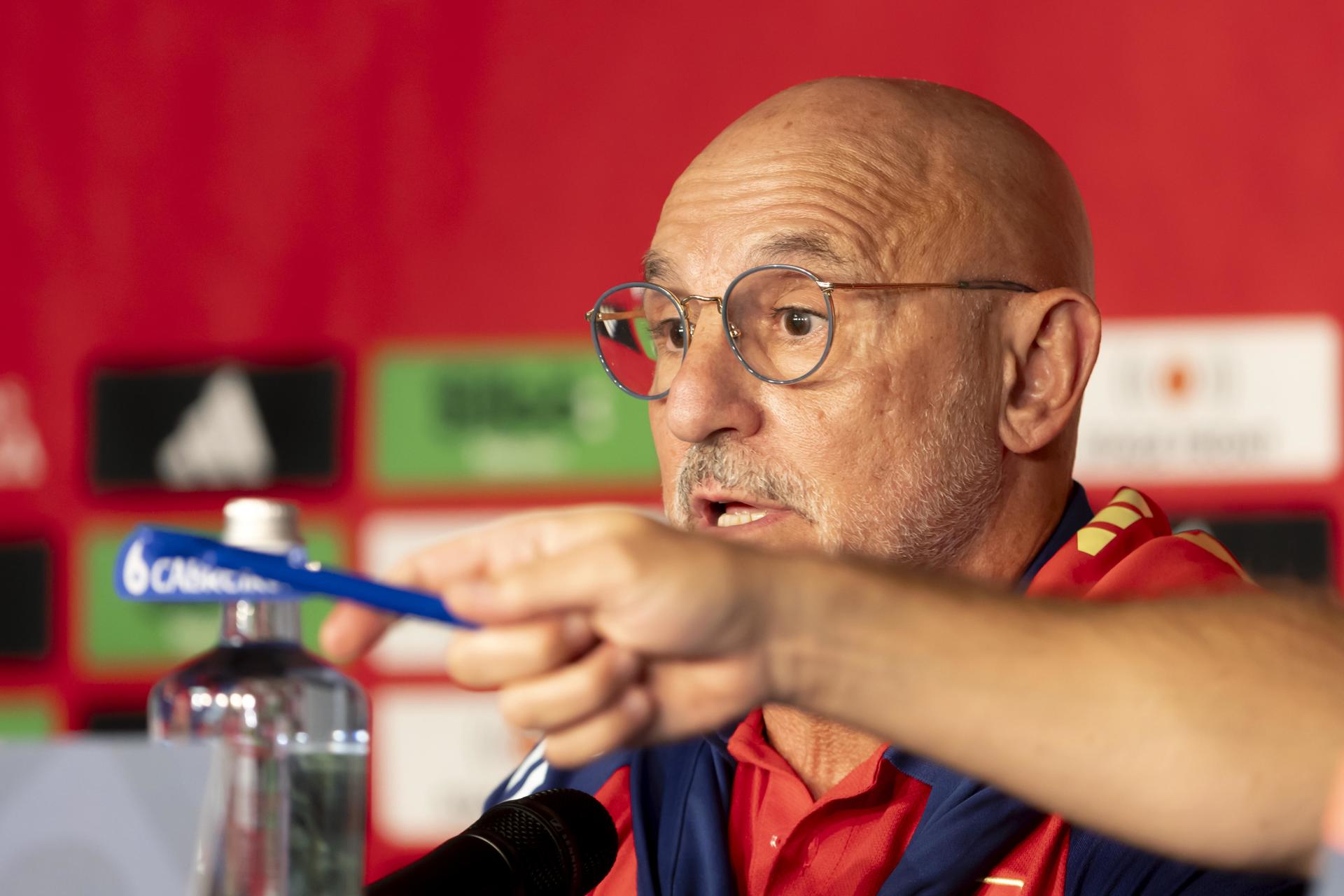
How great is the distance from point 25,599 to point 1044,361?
164cm

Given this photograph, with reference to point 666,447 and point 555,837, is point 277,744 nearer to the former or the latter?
point 555,837

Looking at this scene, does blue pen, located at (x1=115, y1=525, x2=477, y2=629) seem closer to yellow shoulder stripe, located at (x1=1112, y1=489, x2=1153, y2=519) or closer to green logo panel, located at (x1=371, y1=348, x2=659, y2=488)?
yellow shoulder stripe, located at (x1=1112, y1=489, x2=1153, y2=519)

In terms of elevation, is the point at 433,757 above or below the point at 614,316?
Answer: below

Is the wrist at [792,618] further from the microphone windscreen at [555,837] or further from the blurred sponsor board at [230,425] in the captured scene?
the blurred sponsor board at [230,425]

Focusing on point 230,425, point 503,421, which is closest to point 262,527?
point 503,421

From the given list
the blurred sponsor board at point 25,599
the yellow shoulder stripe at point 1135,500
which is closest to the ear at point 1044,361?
the yellow shoulder stripe at point 1135,500

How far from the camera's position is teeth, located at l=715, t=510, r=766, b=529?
3.94ft

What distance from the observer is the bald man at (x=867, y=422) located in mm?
1065

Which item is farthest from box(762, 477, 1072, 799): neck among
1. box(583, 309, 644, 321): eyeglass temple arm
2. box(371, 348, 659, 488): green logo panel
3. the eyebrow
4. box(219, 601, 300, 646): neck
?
box(371, 348, 659, 488): green logo panel

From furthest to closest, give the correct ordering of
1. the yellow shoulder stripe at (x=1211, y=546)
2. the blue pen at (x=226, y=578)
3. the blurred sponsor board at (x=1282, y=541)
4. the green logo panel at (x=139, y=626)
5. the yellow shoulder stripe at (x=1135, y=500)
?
the green logo panel at (x=139, y=626), the blurred sponsor board at (x=1282, y=541), the yellow shoulder stripe at (x=1135, y=500), the yellow shoulder stripe at (x=1211, y=546), the blue pen at (x=226, y=578)

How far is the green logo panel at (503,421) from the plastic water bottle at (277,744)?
3.80 feet

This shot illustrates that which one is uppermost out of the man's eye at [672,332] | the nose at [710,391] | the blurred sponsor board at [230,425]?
the man's eye at [672,332]

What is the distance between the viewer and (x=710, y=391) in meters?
1.18

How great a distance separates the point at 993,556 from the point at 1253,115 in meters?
0.92
